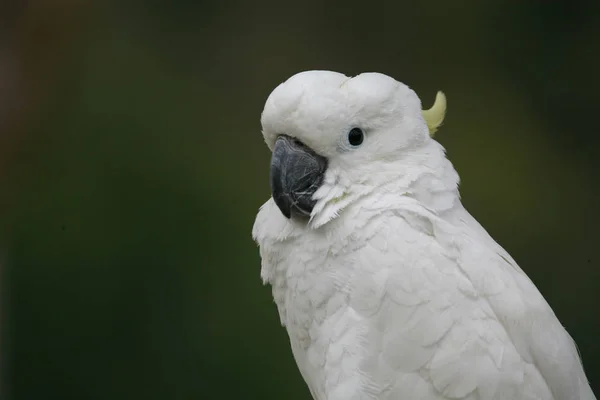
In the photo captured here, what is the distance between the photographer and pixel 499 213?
2938 mm

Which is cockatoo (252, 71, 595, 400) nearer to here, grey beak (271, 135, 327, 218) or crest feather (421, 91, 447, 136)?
grey beak (271, 135, 327, 218)

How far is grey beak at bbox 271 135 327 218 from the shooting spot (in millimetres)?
1750

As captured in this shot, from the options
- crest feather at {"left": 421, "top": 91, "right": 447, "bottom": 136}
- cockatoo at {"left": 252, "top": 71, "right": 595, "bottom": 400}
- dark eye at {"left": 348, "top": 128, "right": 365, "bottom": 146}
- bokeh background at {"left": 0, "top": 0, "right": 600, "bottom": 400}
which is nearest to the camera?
cockatoo at {"left": 252, "top": 71, "right": 595, "bottom": 400}

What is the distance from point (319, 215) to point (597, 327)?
1.66 meters

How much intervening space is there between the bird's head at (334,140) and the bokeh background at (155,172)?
128 cm

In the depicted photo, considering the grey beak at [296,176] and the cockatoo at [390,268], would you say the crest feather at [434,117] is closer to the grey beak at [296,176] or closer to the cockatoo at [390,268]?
the cockatoo at [390,268]

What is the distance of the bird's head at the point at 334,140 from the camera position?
1.72 meters

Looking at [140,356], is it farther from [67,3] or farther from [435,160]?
[435,160]

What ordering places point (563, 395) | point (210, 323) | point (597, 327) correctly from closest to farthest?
point (563, 395) < point (597, 327) < point (210, 323)

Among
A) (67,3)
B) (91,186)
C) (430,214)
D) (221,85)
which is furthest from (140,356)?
(430,214)

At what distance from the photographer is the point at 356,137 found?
175cm

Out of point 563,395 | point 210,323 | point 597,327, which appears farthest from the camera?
point 210,323

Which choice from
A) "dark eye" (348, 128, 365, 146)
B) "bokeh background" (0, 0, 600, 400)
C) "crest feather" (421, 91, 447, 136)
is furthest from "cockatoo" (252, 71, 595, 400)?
"bokeh background" (0, 0, 600, 400)

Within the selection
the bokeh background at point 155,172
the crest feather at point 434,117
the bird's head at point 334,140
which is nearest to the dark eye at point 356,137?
the bird's head at point 334,140
